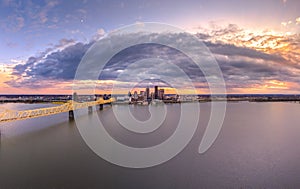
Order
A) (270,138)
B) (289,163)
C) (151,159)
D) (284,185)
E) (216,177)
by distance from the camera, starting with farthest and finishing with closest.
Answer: (270,138) → (151,159) → (289,163) → (216,177) → (284,185)

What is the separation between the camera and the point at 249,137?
847 inches

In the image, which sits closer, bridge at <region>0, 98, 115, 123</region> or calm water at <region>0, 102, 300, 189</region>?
calm water at <region>0, 102, 300, 189</region>

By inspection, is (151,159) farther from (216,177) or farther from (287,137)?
(287,137)

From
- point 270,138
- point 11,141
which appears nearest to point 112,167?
point 11,141

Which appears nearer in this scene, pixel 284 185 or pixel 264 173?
pixel 284 185

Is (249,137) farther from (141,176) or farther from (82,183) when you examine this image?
(82,183)

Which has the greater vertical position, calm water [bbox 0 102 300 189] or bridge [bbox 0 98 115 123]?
bridge [bbox 0 98 115 123]

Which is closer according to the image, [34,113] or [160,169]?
[160,169]

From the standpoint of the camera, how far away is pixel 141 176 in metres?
11.2

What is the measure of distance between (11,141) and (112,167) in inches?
488

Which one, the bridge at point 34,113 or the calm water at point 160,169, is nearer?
the calm water at point 160,169

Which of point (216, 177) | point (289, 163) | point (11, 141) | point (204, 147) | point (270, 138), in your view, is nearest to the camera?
point (216, 177)

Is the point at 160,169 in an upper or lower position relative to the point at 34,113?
lower

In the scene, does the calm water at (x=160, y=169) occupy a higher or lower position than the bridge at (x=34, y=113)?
lower
